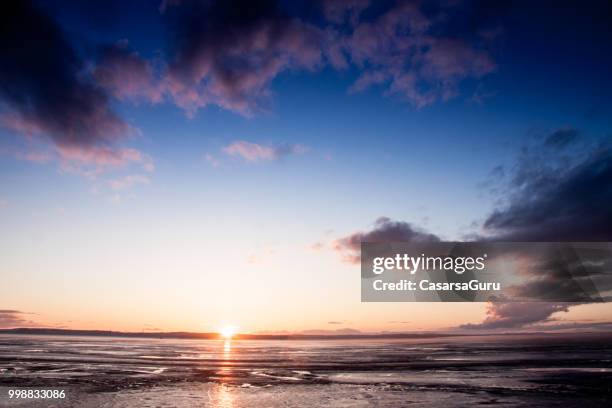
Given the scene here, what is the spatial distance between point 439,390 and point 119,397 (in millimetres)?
11192

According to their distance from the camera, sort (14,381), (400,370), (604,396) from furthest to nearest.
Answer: (400,370) < (14,381) < (604,396)

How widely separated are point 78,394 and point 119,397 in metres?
1.80

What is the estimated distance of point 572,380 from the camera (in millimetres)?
19609

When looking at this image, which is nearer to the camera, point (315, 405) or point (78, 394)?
point (315, 405)

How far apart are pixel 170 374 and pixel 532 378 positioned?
1698 centimetres

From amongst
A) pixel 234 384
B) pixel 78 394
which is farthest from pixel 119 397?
pixel 234 384

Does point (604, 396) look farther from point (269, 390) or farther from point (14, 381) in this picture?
point (14, 381)

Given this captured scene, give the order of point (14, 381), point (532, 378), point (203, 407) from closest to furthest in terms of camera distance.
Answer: point (203, 407)
point (14, 381)
point (532, 378)

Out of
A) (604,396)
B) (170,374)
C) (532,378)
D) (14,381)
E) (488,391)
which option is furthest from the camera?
(170,374)

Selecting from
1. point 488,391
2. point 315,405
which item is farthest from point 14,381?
point 488,391

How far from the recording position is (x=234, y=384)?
62.5 ft

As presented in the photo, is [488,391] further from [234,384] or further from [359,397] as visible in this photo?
[234,384]

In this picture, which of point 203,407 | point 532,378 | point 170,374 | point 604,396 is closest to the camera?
point 203,407

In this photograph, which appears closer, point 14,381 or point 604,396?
point 604,396
